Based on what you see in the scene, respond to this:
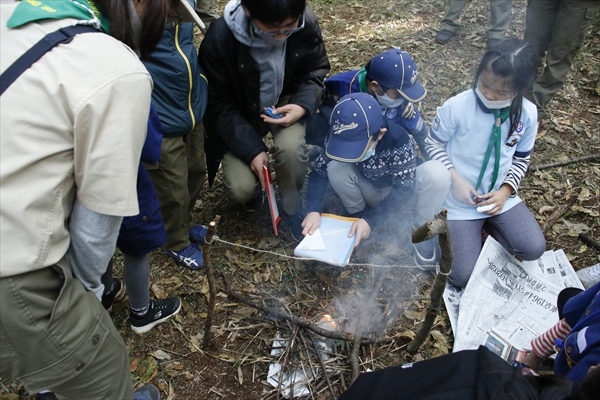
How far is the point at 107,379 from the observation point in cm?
182

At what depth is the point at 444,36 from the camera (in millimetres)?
6469

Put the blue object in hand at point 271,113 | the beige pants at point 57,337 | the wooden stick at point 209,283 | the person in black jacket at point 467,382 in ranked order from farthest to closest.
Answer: the blue object in hand at point 271,113
the wooden stick at point 209,283
the beige pants at point 57,337
the person in black jacket at point 467,382

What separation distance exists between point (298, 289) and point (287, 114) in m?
1.28

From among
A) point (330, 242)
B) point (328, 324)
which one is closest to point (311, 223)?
point (330, 242)

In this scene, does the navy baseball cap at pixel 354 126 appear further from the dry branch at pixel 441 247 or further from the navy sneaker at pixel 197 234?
the navy sneaker at pixel 197 234

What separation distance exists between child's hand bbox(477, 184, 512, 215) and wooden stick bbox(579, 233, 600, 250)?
96 cm

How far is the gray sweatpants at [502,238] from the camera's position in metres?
3.13

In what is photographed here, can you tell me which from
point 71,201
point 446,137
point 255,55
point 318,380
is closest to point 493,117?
point 446,137

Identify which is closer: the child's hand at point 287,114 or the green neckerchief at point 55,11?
the green neckerchief at point 55,11

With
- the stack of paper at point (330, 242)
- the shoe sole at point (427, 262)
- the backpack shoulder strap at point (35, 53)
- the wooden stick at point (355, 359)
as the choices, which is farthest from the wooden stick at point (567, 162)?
the backpack shoulder strap at point (35, 53)

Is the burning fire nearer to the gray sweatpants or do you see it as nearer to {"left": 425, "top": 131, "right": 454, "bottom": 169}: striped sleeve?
the gray sweatpants

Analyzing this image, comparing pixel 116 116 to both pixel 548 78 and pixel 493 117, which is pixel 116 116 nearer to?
pixel 493 117

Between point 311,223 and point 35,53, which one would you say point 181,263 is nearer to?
point 311,223

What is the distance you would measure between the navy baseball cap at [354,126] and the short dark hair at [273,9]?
2.08 feet
